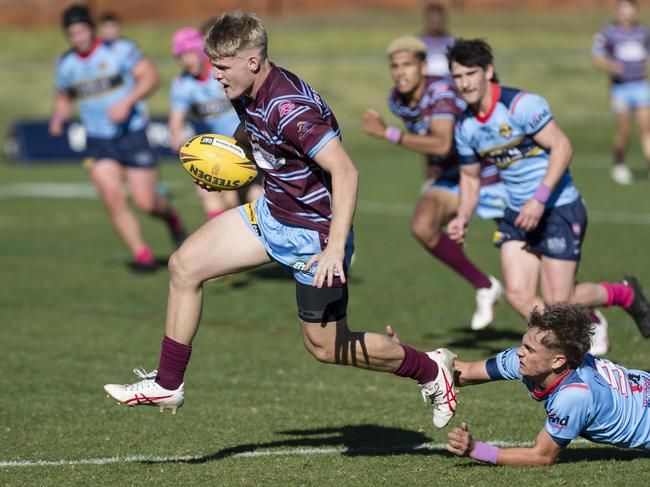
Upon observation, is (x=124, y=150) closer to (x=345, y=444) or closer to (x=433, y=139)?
(x=433, y=139)

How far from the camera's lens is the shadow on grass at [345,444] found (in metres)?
6.20

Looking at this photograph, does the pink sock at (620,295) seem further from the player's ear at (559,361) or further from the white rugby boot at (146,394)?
the white rugby boot at (146,394)

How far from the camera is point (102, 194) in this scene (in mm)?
12500

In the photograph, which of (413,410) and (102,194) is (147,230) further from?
(413,410)

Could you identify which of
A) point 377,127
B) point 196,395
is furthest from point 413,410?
point 377,127

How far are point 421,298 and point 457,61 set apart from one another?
380 cm

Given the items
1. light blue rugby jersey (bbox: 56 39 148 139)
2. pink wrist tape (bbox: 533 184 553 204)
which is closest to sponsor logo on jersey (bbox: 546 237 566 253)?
pink wrist tape (bbox: 533 184 553 204)

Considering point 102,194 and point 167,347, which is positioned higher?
point 167,347

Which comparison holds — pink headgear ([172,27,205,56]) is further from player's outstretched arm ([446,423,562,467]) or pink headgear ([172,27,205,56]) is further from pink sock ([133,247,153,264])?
player's outstretched arm ([446,423,562,467])

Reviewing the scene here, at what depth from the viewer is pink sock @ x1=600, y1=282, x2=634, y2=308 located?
7.96 m

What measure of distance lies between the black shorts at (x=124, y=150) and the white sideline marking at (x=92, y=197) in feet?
14.8

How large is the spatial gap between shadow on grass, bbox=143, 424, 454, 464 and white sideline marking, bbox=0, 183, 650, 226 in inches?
352

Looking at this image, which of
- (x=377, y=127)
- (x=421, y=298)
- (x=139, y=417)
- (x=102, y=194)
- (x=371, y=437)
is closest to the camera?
(x=371, y=437)

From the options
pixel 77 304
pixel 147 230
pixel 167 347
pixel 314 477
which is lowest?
pixel 147 230
